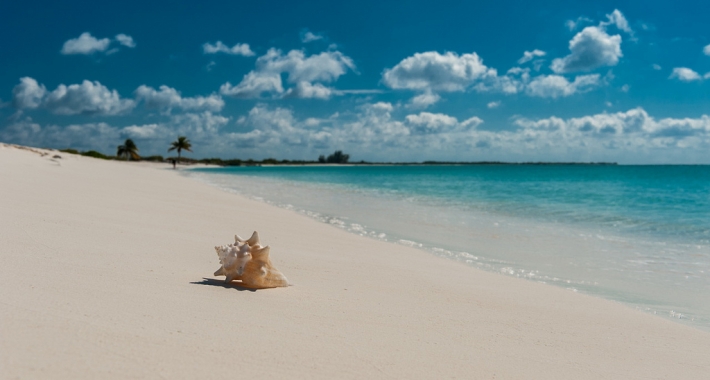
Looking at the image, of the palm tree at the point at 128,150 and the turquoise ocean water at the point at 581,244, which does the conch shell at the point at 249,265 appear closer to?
the turquoise ocean water at the point at 581,244

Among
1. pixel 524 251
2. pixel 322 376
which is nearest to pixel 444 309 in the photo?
pixel 322 376

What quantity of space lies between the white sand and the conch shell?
108 mm

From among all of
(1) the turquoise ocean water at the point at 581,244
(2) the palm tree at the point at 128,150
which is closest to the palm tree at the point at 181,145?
(2) the palm tree at the point at 128,150

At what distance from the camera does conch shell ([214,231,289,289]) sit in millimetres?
3723

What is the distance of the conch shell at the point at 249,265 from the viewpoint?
147 inches

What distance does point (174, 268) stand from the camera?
13.7ft

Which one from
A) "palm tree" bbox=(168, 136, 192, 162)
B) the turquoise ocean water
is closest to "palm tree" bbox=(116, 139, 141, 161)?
"palm tree" bbox=(168, 136, 192, 162)

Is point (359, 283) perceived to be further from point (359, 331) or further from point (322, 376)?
point (322, 376)

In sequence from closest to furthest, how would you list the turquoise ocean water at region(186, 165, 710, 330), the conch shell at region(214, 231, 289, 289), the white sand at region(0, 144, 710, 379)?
1. the white sand at region(0, 144, 710, 379)
2. the conch shell at region(214, 231, 289, 289)
3. the turquoise ocean water at region(186, 165, 710, 330)

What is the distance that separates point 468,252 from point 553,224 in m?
6.16

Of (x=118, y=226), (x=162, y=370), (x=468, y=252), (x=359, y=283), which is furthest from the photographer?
(x=468, y=252)

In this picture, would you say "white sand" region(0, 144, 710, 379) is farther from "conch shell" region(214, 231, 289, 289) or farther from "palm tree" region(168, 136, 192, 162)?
"palm tree" region(168, 136, 192, 162)

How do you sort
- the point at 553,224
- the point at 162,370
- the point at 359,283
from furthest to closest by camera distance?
the point at 553,224 < the point at 359,283 < the point at 162,370

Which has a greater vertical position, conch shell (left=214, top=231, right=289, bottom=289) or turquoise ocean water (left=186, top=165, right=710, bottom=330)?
conch shell (left=214, top=231, right=289, bottom=289)
